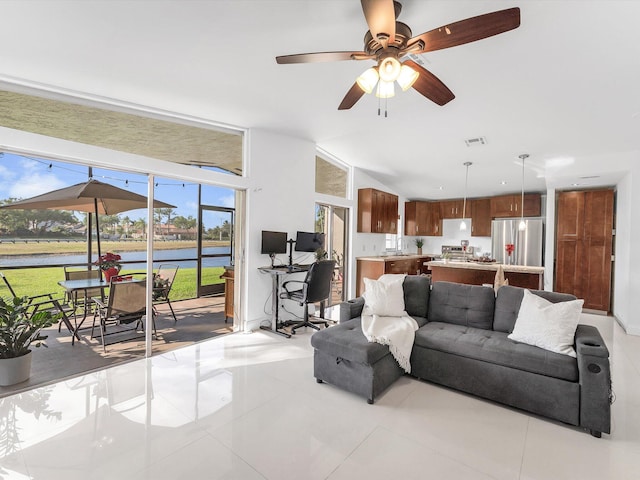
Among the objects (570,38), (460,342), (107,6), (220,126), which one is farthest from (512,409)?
(220,126)

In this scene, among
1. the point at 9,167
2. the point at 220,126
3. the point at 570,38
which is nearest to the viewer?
the point at 570,38

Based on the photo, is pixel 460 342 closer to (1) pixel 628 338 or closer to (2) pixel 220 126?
(1) pixel 628 338

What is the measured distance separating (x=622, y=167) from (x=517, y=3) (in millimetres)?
4328

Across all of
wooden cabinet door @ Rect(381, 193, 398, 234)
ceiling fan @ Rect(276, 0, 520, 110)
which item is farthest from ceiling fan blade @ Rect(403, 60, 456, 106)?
wooden cabinet door @ Rect(381, 193, 398, 234)

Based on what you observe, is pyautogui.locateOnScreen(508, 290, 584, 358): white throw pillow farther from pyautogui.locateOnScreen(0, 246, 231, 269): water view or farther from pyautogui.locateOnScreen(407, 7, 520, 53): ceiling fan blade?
pyautogui.locateOnScreen(0, 246, 231, 269): water view

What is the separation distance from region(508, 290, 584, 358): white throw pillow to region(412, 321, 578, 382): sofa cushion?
7 centimetres

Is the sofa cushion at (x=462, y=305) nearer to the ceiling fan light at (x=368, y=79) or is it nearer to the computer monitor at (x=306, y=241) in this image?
the computer monitor at (x=306, y=241)

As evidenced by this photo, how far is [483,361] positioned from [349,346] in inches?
44.8

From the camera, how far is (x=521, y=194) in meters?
7.04

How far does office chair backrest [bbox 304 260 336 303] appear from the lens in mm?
4090

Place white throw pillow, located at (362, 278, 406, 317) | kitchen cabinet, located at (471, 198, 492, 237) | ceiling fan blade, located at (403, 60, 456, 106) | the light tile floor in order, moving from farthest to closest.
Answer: kitchen cabinet, located at (471, 198, 492, 237) → white throw pillow, located at (362, 278, 406, 317) → ceiling fan blade, located at (403, 60, 456, 106) → the light tile floor

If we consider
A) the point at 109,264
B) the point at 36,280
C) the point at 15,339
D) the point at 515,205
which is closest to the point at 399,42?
the point at 15,339

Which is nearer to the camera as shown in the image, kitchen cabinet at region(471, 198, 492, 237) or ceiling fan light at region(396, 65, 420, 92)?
ceiling fan light at region(396, 65, 420, 92)

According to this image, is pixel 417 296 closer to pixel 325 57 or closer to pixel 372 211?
pixel 325 57
